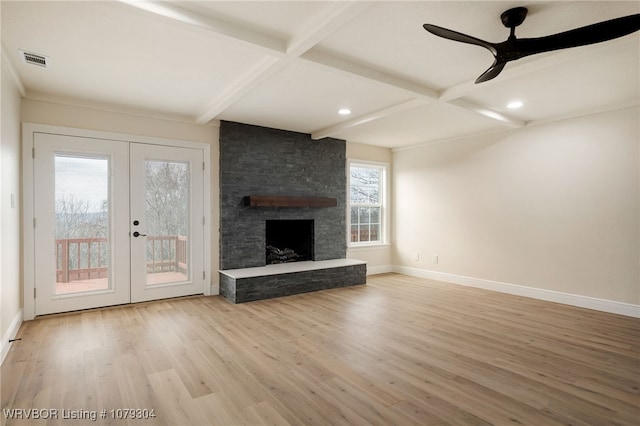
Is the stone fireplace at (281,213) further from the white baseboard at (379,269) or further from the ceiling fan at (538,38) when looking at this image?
the ceiling fan at (538,38)

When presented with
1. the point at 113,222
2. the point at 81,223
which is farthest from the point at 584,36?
the point at 81,223

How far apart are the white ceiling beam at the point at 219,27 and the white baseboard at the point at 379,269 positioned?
15.4 ft

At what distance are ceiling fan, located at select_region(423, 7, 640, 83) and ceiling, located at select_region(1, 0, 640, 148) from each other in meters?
Answer: 0.11

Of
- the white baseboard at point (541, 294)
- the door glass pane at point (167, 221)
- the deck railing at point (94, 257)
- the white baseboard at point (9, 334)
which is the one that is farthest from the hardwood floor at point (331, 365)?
the door glass pane at point (167, 221)

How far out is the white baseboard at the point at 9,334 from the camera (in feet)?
9.09

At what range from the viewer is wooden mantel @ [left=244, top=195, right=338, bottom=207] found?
197 inches

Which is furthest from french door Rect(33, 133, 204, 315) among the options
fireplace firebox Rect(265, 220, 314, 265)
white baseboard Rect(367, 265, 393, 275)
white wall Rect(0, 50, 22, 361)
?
white baseboard Rect(367, 265, 393, 275)

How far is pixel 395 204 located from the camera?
6895 millimetres

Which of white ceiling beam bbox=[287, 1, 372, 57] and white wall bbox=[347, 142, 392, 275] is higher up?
white ceiling beam bbox=[287, 1, 372, 57]

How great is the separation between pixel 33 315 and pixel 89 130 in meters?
2.12

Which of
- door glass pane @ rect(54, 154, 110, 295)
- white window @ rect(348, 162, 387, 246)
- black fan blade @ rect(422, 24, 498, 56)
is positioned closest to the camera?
black fan blade @ rect(422, 24, 498, 56)

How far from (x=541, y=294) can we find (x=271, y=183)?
4087mm

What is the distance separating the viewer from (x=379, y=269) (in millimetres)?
6719

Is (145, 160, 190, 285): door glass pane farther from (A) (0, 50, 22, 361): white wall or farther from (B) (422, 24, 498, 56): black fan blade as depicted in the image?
(B) (422, 24, 498, 56): black fan blade
